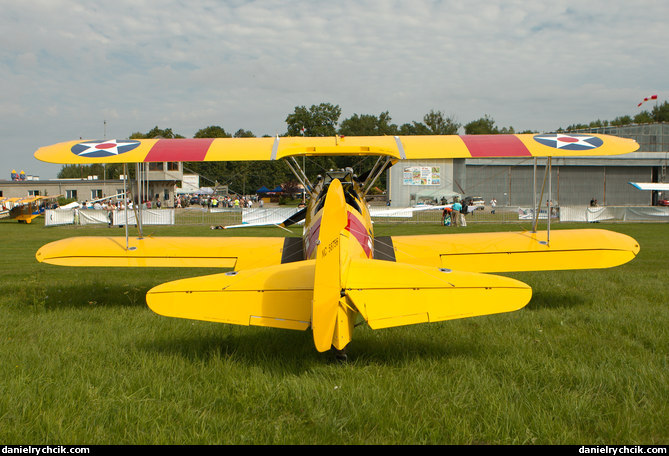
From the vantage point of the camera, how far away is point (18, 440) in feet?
9.99

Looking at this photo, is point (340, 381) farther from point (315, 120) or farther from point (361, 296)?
point (315, 120)

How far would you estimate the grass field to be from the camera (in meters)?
3.14

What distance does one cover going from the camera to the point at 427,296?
3744mm

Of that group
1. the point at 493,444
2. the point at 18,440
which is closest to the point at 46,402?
the point at 18,440

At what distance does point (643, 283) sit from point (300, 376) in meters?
6.55

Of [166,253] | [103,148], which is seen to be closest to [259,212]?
[166,253]

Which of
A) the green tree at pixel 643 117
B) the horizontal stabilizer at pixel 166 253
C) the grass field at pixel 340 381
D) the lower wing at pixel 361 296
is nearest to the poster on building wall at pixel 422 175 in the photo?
the horizontal stabilizer at pixel 166 253

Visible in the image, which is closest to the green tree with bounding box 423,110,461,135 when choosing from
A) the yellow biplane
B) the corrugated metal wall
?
the corrugated metal wall

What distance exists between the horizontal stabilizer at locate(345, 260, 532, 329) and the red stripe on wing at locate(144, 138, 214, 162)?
3037mm

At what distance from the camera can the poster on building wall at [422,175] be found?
48031mm

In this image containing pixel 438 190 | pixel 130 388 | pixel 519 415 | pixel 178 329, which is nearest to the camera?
pixel 519 415

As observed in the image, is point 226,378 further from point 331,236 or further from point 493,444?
point 493,444

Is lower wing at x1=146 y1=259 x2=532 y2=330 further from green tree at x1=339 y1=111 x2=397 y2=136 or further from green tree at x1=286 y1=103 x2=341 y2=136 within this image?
green tree at x1=339 y1=111 x2=397 y2=136

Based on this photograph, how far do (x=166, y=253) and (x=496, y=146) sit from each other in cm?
444
